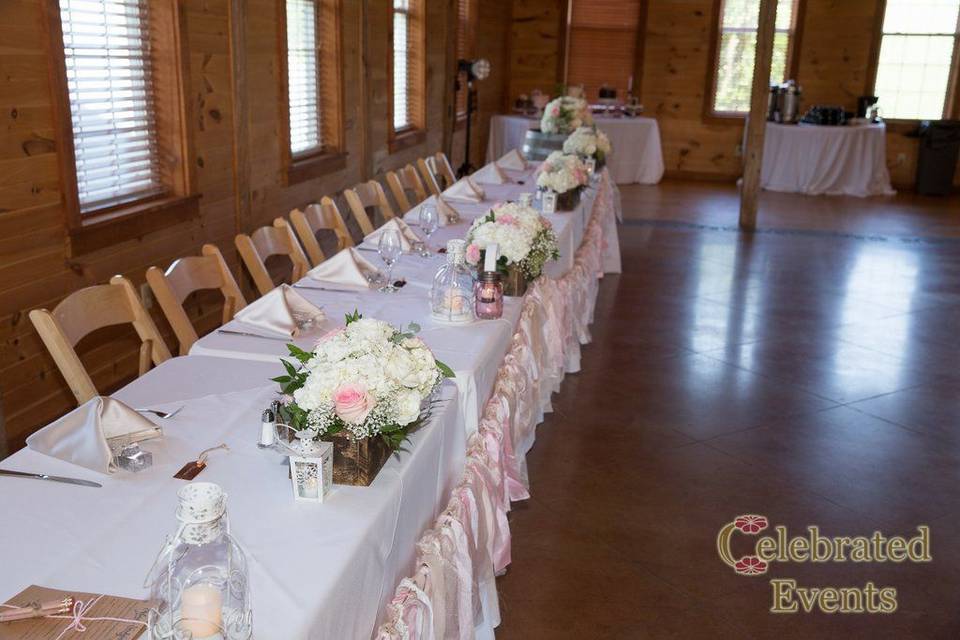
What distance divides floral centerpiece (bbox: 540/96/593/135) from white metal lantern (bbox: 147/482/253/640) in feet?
21.1

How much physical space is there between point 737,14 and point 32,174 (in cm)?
1060

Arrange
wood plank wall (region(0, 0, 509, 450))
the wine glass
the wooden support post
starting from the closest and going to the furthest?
wood plank wall (region(0, 0, 509, 450)), the wine glass, the wooden support post

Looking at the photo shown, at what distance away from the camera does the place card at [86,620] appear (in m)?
1.39

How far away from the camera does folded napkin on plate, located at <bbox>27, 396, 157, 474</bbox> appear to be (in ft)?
6.36

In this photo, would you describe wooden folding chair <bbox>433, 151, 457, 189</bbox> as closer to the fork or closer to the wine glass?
the wine glass

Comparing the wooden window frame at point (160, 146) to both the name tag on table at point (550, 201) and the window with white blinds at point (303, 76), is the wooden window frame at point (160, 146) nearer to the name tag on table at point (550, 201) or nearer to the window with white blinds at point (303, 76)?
the window with white blinds at point (303, 76)

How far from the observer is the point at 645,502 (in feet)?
11.6

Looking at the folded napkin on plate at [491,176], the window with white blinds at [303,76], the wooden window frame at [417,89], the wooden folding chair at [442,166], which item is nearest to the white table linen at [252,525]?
the window with white blinds at [303,76]

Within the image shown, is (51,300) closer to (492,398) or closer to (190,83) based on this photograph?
(190,83)

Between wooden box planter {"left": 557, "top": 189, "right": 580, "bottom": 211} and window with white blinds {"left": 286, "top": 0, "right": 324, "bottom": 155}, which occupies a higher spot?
window with white blinds {"left": 286, "top": 0, "right": 324, "bottom": 155}

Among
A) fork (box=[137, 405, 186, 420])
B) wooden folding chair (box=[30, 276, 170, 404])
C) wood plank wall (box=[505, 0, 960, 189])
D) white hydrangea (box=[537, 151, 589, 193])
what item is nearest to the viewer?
fork (box=[137, 405, 186, 420])

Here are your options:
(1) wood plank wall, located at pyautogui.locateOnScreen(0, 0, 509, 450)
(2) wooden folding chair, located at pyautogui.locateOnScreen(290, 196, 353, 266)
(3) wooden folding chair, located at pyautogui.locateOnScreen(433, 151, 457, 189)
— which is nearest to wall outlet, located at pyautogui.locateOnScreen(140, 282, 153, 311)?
(1) wood plank wall, located at pyautogui.locateOnScreen(0, 0, 509, 450)

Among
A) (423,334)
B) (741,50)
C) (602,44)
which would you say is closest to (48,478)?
(423,334)

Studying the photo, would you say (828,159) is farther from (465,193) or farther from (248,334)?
(248,334)
